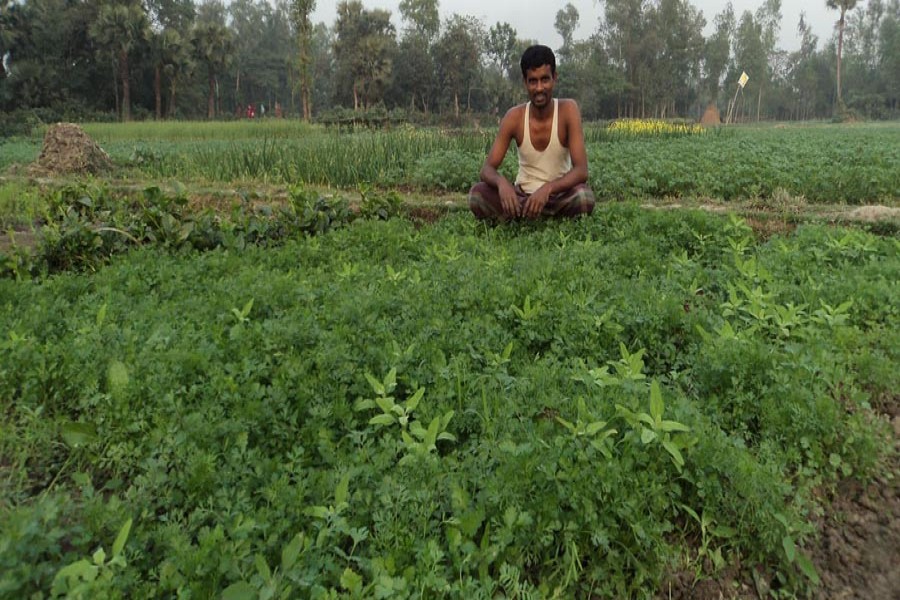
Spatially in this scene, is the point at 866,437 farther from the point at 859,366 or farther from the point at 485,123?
the point at 485,123

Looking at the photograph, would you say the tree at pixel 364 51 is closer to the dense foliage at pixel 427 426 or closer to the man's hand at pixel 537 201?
the man's hand at pixel 537 201

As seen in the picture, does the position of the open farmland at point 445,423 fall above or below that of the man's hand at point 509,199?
below

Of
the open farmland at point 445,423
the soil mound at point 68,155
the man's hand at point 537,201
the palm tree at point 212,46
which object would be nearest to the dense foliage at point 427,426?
the open farmland at point 445,423

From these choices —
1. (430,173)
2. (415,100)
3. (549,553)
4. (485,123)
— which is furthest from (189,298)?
(415,100)

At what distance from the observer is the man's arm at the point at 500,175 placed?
488 cm

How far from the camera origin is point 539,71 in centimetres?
478

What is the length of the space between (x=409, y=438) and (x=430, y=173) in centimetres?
631

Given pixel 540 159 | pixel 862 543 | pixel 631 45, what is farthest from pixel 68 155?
pixel 631 45

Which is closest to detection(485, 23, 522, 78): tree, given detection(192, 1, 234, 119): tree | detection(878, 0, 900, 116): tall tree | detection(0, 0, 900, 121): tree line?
detection(0, 0, 900, 121): tree line

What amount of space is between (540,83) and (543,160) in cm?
68

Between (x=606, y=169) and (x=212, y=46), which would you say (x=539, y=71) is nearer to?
(x=606, y=169)

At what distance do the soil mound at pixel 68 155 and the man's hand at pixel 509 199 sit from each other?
8.06 m

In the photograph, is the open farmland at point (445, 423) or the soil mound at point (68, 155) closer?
the open farmland at point (445, 423)

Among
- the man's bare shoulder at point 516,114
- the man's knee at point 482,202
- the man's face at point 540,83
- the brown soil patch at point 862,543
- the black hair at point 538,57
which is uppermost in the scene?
the black hair at point 538,57
